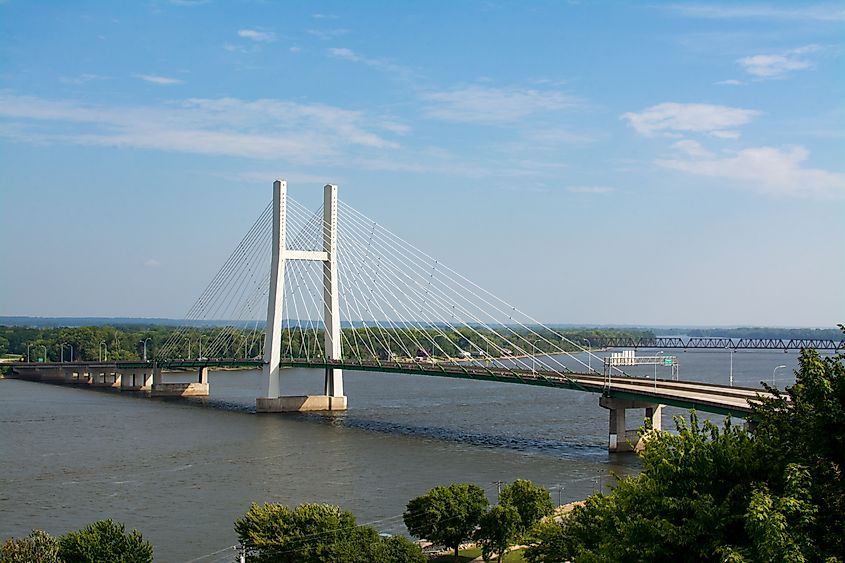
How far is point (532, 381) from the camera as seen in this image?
1174 inches

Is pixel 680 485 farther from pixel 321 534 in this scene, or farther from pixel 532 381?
pixel 532 381

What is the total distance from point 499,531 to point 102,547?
17.6ft

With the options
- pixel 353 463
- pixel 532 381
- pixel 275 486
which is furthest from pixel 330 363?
pixel 275 486

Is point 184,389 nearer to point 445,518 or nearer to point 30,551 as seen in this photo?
point 445,518

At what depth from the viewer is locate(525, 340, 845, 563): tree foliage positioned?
6.13 metres

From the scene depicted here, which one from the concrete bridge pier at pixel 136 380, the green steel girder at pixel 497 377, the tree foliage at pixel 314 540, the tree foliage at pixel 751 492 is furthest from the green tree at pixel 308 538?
the concrete bridge pier at pixel 136 380

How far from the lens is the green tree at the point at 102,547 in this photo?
12.2m

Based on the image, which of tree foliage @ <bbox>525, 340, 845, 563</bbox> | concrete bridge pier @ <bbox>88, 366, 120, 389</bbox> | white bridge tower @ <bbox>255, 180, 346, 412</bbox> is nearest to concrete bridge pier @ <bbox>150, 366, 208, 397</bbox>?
concrete bridge pier @ <bbox>88, 366, 120, 389</bbox>

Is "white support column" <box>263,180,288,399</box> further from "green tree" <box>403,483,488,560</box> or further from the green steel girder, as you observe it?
"green tree" <box>403,483,488,560</box>

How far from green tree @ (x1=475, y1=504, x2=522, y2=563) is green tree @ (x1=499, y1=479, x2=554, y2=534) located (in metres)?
0.27

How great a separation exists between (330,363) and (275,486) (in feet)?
50.8

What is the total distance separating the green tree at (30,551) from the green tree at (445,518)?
5.01 metres

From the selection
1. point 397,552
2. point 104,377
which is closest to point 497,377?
point 397,552

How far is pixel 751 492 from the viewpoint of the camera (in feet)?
21.7
